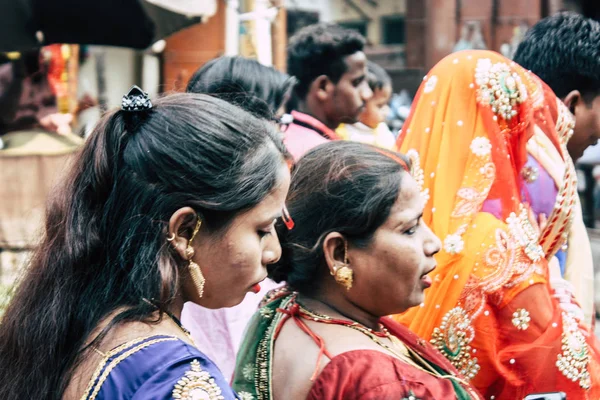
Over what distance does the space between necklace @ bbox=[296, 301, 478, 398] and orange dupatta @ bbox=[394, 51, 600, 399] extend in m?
0.29

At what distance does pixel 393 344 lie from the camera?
7.23 feet

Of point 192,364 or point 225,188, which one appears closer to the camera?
point 192,364

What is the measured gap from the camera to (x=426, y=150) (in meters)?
2.59

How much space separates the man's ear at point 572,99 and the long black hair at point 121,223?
1.72 m

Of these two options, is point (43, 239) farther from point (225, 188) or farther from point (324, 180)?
point (324, 180)

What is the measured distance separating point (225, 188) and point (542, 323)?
1.17 metres

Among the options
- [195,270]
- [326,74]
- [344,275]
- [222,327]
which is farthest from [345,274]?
[326,74]

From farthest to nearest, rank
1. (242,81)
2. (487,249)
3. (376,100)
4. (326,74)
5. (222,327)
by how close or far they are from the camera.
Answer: (376,100) → (326,74) → (242,81) → (222,327) → (487,249)

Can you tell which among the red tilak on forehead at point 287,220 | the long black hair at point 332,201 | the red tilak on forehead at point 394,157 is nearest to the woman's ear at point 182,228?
the red tilak on forehead at point 287,220

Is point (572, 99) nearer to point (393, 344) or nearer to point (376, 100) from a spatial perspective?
Result: point (393, 344)

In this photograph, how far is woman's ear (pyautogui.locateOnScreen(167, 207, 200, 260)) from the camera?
1691 millimetres

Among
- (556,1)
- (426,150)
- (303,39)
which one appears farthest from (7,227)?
(556,1)

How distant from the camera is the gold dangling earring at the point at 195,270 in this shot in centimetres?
173

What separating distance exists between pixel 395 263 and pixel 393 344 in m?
0.22
